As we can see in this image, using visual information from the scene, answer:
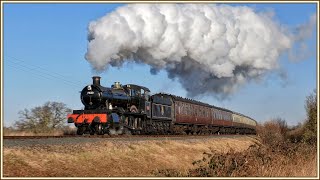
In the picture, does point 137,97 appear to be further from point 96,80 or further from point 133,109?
point 96,80

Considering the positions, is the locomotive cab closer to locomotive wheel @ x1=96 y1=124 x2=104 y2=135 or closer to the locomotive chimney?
the locomotive chimney

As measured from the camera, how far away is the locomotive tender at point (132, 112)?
2412 centimetres

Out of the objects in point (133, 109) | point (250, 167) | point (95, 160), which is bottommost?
point (250, 167)

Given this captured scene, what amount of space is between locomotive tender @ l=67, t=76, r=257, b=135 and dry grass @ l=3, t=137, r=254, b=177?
6.37 meters

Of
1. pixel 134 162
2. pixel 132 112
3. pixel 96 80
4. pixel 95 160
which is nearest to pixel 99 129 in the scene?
pixel 132 112

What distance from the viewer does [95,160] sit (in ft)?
44.1

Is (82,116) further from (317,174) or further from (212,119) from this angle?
(212,119)

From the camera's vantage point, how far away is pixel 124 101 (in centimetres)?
2672

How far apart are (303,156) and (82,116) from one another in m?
11.6

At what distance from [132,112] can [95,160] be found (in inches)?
503

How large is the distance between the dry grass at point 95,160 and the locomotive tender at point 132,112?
6366mm

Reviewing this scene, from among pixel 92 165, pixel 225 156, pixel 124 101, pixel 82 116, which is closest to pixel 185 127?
pixel 124 101

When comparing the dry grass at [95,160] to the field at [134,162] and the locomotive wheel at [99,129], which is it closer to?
the field at [134,162]

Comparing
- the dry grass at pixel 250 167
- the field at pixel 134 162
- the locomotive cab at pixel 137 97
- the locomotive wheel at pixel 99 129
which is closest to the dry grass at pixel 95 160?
the field at pixel 134 162
